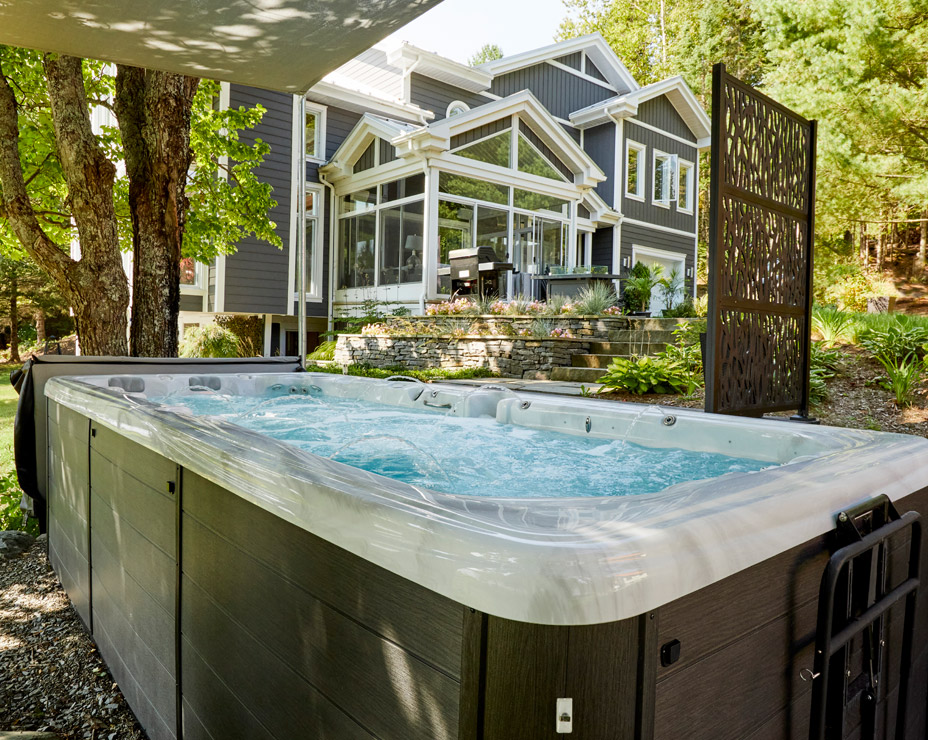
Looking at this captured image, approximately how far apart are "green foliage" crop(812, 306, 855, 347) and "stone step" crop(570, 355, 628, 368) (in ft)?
6.42

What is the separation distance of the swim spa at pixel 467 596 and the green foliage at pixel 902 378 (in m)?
3.42

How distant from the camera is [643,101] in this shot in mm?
13773

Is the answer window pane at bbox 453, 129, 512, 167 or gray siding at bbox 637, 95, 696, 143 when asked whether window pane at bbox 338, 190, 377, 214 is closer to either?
window pane at bbox 453, 129, 512, 167

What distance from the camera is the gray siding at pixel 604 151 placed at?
44.6 ft

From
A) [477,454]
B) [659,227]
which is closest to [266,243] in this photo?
[477,454]

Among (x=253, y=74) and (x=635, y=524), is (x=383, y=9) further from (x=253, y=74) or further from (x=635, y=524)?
(x=635, y=524)

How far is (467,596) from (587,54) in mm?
15252

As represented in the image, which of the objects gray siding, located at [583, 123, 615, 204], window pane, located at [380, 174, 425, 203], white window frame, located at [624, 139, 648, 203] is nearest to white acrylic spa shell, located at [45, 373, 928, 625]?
window pane, located at [380, 174, 425, 203]

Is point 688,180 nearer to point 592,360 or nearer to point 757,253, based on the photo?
point 592,360

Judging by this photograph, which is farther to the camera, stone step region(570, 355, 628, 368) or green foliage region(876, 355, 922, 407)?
stone step region(570, 355, 628, 368)

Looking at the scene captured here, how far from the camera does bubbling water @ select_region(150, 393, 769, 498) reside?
81.9 inches

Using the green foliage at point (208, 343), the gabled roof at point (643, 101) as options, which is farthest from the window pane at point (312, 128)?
the gabled roof at point (643, 101)

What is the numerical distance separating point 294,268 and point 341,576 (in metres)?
9.92

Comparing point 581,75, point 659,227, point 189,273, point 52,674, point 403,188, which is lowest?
point 52,674
